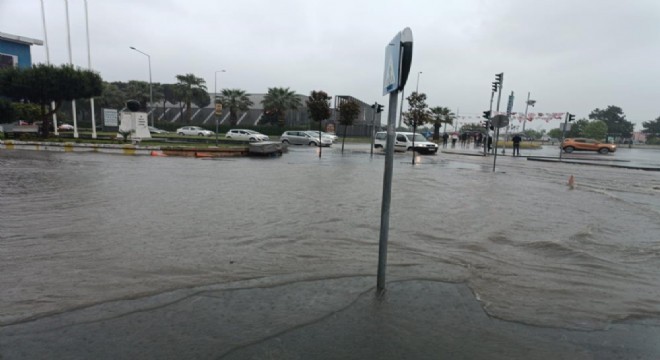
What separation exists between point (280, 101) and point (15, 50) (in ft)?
108

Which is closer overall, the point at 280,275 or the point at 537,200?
the point at 280,275

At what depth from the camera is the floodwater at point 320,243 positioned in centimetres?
387

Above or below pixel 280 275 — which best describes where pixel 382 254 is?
above

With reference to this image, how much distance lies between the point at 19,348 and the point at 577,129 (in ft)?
463

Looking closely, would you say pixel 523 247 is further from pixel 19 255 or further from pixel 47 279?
pixel 19 255

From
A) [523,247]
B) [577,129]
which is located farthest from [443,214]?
[577,129]

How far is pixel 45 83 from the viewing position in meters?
25.3

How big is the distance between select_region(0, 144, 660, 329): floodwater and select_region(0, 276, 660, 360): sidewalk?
0.26 metres

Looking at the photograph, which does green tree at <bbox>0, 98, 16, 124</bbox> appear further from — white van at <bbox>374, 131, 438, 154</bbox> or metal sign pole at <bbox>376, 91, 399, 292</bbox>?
metal sign pole at <bbox>376, 91, 399, 292</bbox>

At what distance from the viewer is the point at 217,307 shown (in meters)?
3.53

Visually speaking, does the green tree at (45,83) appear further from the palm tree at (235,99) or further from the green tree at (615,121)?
the green tree at (615,121)

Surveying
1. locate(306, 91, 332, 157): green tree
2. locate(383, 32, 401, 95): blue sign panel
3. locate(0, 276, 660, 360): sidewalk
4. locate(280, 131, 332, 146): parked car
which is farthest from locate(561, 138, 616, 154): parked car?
locate(383, 32, 401, 95): blue sign panel

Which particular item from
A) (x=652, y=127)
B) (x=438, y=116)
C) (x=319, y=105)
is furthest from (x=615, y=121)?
(x=319, y=105)

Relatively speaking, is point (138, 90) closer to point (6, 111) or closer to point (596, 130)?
point (6, 111)
